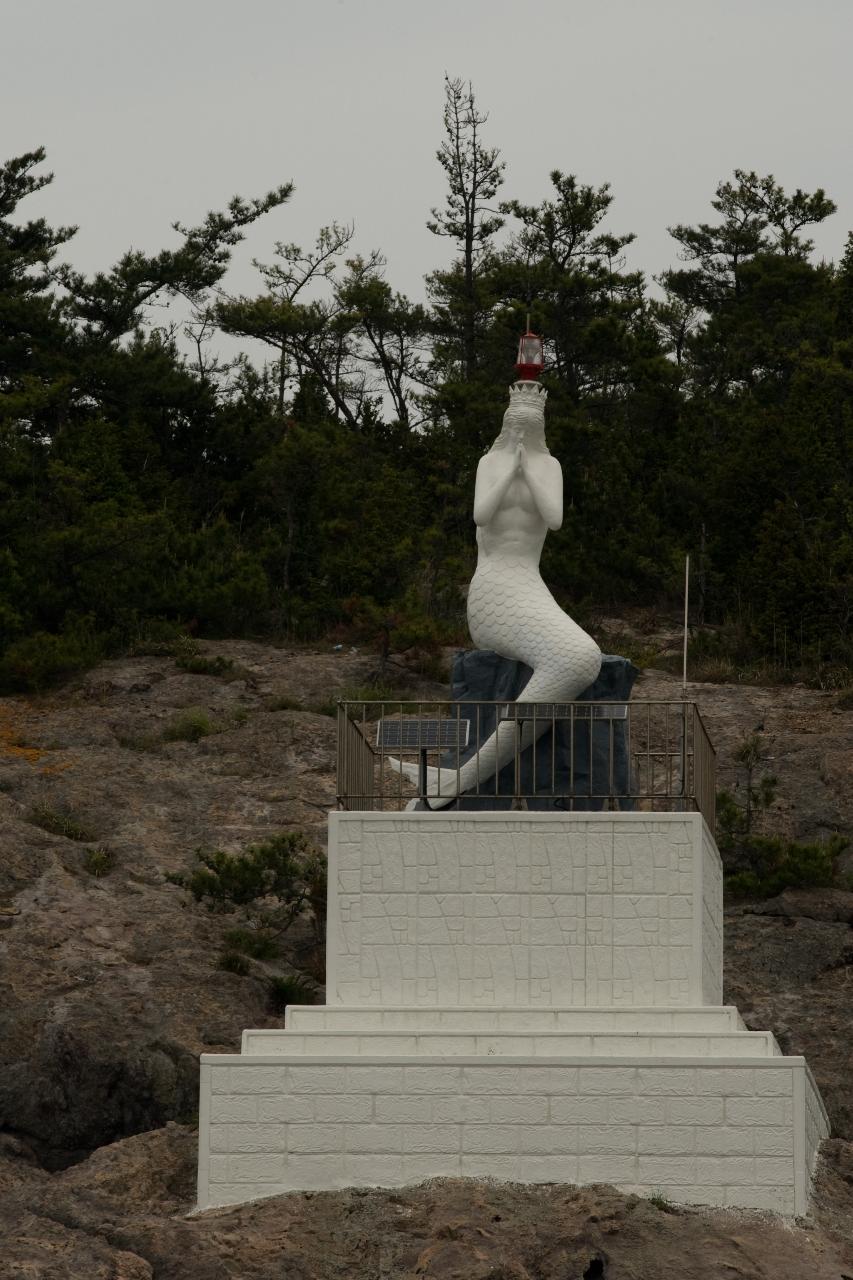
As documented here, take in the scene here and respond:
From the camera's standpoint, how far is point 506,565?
19.1 metres

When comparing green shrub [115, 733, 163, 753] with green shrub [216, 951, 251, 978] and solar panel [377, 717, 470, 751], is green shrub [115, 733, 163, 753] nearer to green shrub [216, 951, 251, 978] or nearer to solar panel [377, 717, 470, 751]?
green shrub [216, 951, 251, 978]

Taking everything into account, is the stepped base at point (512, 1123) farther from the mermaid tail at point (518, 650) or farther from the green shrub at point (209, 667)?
the green shrub at point (209, 667)

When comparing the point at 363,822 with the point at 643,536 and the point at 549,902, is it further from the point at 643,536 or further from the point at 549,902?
the point at 643,536

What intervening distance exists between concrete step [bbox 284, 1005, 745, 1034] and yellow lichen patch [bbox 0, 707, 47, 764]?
10075 millimetres

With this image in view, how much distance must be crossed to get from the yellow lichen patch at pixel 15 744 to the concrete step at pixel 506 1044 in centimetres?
1027

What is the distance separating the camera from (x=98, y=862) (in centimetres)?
2317

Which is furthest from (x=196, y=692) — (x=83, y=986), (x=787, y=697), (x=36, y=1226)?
(x=36, y=1226)

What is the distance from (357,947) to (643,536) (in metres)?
17.9

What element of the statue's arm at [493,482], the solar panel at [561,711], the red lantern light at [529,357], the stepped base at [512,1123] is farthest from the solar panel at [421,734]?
the red lantern light at [529,357]

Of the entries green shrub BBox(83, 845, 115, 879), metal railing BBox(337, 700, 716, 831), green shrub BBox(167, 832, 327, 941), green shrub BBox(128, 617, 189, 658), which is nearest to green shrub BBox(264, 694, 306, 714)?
green shrub BBox(128, 617, 189, 658)

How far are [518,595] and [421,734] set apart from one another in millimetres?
1543

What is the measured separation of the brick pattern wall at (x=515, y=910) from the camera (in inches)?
669

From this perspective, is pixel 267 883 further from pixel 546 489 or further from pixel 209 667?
pixel 209 667

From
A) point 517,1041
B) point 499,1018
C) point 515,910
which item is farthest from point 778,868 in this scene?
point 517,1041
